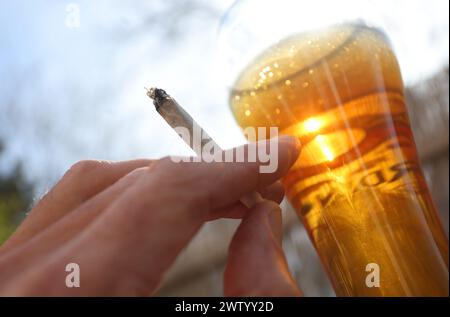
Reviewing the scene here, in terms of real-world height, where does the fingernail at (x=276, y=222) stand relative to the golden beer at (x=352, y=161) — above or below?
below

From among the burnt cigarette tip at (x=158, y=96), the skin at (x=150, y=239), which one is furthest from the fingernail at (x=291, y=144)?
the burnt cigarette tip at (x=158, y=96)

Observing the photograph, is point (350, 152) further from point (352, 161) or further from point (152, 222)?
point (152, 222)

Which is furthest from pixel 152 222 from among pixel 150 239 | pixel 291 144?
pixel 291 144

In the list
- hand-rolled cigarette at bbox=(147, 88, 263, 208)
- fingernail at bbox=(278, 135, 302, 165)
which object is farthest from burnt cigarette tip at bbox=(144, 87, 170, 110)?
fingernail at bbox=(278, 135, 302, 165)

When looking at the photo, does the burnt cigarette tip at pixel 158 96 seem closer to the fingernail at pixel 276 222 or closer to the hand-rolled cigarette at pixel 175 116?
the hand-rolled cigarette at pixel 175 116

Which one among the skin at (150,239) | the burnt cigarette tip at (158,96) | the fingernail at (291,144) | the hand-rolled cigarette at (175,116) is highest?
the burnt cigarette tip at (158,96)

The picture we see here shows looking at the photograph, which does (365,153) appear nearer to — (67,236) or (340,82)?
(340,82)
